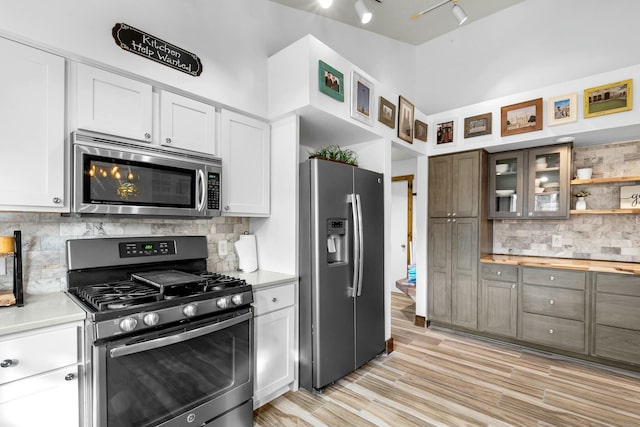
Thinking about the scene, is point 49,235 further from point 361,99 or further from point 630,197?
point 630,197

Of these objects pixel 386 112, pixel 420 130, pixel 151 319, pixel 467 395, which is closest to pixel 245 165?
pixel 151 319

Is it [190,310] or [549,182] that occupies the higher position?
[549,182]

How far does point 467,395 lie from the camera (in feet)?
8.00

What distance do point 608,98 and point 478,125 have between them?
3.61 feet

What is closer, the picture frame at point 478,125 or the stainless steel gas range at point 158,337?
the stainless steel gas range at point 158,337

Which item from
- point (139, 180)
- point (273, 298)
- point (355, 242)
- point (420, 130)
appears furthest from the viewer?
point (420, 130)

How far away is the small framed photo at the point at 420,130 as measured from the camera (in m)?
3.74

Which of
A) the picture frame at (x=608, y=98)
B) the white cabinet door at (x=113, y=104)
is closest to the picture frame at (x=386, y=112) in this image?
the picture frame at (x=608, y=98)

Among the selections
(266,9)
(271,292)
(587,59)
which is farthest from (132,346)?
(587,59)

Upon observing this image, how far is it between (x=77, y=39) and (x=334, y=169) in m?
1.73

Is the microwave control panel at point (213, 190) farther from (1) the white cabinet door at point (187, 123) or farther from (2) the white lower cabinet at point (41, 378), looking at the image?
(2) the white lower cabinet at point (41, 378)

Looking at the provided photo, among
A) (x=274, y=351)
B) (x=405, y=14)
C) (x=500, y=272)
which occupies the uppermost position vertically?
(x=405, y=14)

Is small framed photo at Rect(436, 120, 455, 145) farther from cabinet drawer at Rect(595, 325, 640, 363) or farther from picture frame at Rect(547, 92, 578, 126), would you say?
cabinet drawer at Rect(595, 325, 640, 363)

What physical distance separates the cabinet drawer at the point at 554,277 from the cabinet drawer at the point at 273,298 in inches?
101
